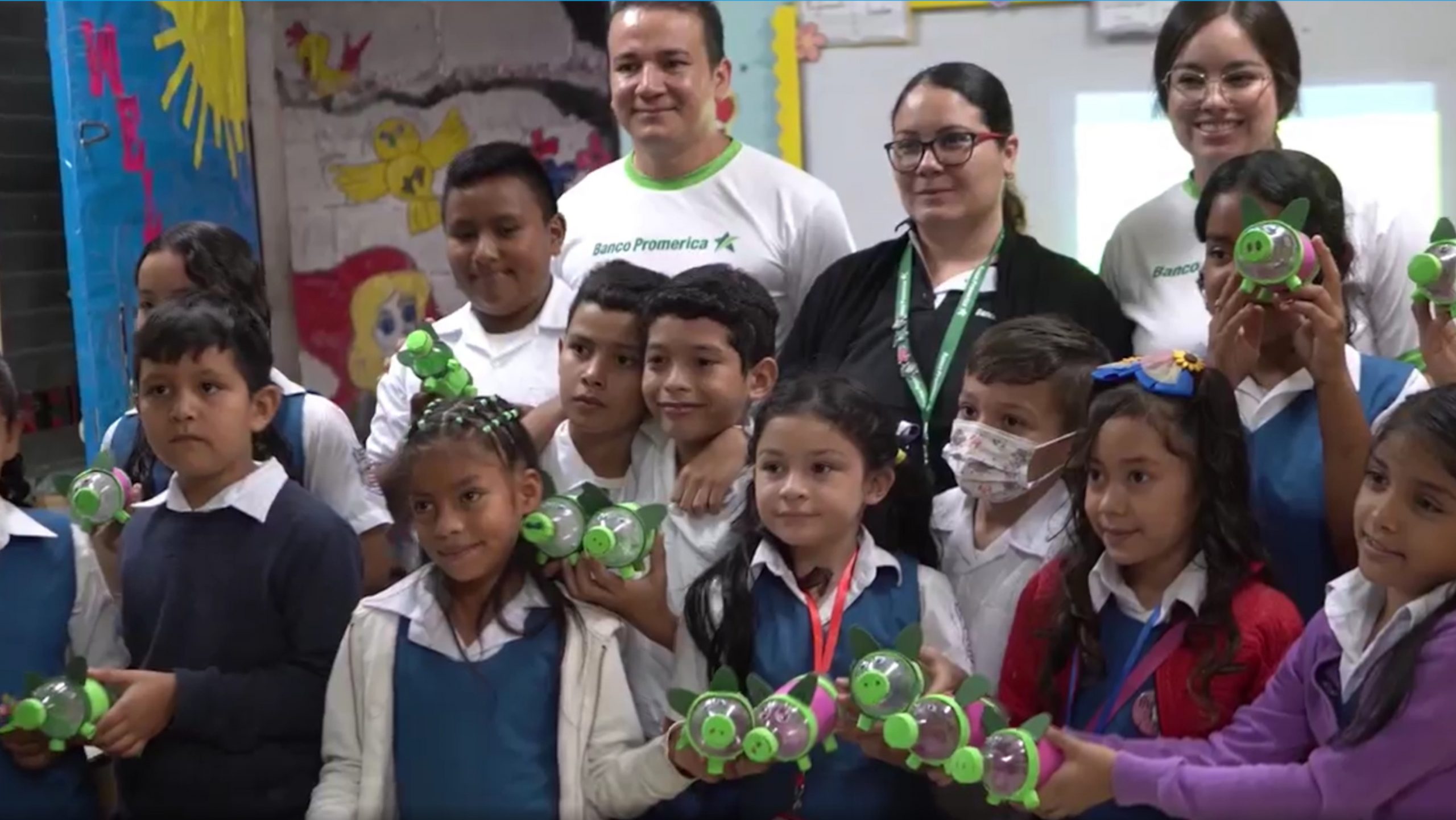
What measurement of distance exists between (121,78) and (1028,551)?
2529mm

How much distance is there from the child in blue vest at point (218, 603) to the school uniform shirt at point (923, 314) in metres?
0.86

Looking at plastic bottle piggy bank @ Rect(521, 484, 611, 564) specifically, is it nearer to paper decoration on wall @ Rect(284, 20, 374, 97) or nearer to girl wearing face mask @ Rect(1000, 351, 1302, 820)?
girl wearing face mask @ Rect(1000, 351, 1302, 820)

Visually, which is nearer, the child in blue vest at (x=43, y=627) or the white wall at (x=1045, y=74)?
the child in blue vest at (x=43, y=627)

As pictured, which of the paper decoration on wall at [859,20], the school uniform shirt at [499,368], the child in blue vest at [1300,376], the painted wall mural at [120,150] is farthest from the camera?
the paper decoration on wall at [859,20]

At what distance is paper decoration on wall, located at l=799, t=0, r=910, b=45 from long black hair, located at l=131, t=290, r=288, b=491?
6.50 feet

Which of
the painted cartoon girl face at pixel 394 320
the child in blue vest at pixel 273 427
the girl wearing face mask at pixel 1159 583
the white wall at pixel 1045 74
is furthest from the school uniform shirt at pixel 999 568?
the painted cartoon girl face at pixel 394 320

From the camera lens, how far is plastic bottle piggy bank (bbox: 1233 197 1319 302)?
6.62 feet

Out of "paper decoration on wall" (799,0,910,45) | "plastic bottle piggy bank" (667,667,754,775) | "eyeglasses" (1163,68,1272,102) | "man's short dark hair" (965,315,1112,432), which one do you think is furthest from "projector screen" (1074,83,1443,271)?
"plastic bottle piggy bank" (667,667,754,775)

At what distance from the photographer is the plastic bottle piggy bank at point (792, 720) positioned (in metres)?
1.85

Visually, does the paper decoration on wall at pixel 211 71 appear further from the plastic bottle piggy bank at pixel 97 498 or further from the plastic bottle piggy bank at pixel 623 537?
the plastic bottle piggy bank at pixel 623 537

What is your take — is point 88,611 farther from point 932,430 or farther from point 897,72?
point 897,72

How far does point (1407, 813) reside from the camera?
1.76 meters

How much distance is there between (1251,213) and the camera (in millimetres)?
2064

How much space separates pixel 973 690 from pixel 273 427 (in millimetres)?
1386
